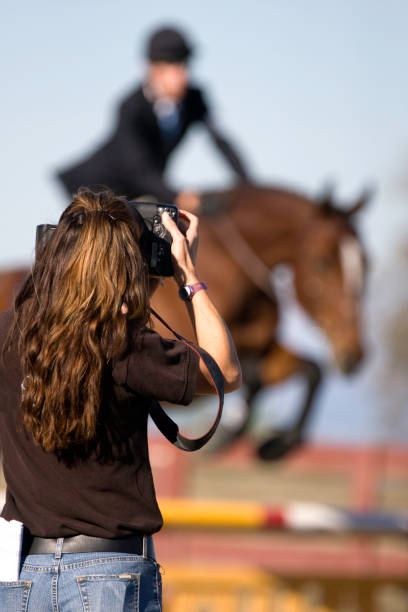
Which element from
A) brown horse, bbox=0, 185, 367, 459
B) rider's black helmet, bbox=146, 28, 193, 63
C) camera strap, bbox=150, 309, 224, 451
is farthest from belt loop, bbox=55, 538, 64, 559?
rider's black helmet, bbox=146, 28, 193, 63

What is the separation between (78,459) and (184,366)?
0.29 metres

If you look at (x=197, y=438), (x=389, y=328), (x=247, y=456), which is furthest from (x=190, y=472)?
(x=389, y=328)

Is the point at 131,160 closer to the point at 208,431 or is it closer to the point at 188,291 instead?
the point at 188,291

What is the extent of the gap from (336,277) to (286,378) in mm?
708

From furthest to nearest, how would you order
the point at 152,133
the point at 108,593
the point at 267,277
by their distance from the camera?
the point at 267,277 < the point at 152,133 < the point at 108,593

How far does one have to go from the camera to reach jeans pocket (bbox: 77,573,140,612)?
1.87 meters

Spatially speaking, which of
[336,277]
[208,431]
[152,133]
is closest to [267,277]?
[336,277]

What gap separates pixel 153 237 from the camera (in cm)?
211

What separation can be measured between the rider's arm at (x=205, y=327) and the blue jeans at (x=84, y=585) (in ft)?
1.32

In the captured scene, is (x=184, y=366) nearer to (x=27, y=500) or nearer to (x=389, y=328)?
(x=27, y=500)

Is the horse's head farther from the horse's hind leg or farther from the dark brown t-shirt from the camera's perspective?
the dark brown t-shirt

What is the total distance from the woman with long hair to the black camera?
67 mm

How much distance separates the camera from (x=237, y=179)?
6.07m

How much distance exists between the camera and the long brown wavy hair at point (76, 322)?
6.22ft
